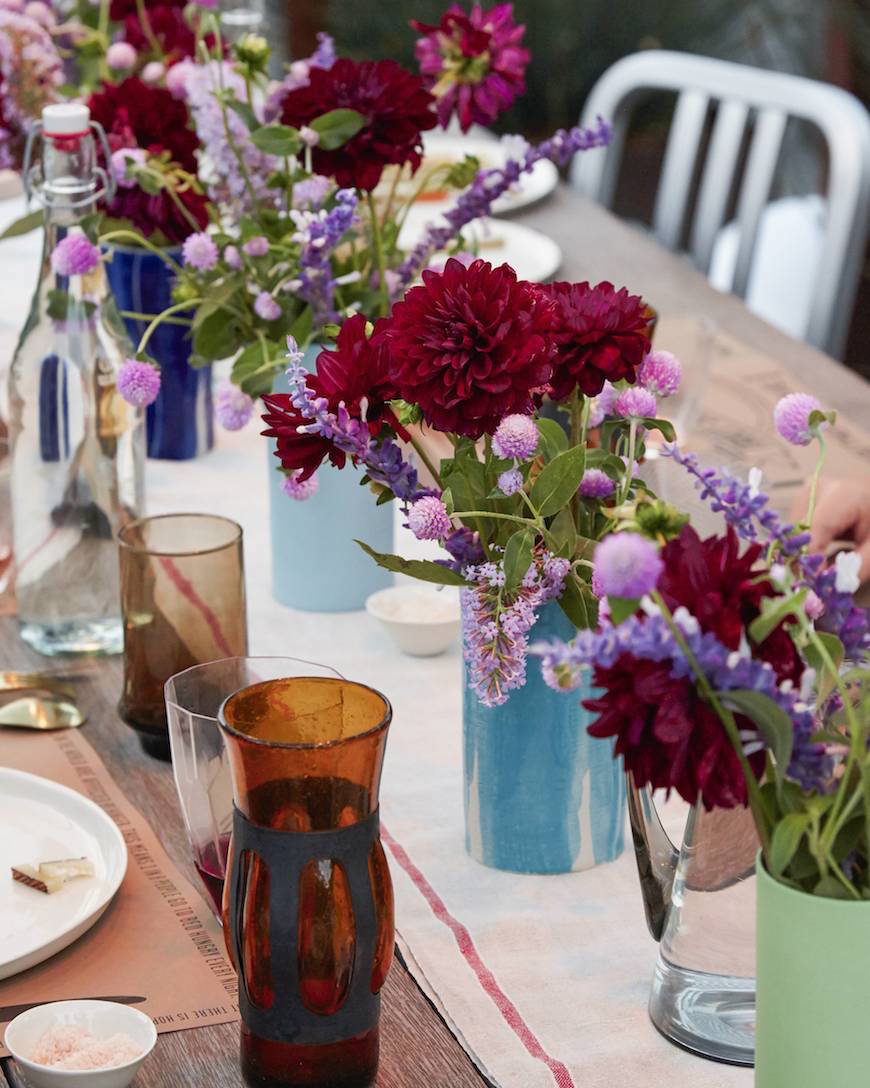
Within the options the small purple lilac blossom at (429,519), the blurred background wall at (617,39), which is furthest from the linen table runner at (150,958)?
the blurred background wall at (617,39)

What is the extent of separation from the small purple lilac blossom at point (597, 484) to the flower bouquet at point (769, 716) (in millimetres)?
171

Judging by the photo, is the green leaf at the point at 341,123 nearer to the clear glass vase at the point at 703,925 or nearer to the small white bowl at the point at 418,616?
the small white bowl at the point at 418,616

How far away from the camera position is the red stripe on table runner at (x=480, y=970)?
70cm

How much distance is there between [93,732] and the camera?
99 cm

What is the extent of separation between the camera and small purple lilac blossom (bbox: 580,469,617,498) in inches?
29.9

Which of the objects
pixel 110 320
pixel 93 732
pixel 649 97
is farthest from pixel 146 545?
pixel 649 97

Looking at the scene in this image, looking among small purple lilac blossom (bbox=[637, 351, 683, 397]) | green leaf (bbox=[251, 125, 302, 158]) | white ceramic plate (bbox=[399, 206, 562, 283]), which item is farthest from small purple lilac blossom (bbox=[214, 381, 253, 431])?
white ceramic plate (bbox=[399, 206, 562, 283])

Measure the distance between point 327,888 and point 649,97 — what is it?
15.9 ft

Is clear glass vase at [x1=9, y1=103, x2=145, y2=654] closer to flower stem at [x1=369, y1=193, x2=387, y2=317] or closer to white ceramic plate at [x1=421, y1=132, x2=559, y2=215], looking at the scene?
flower stem at [x1=369, y1=193, x2=387, y2=317]

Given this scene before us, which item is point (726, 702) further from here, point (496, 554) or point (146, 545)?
point (146, 545)

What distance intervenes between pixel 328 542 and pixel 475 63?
13.8 inches

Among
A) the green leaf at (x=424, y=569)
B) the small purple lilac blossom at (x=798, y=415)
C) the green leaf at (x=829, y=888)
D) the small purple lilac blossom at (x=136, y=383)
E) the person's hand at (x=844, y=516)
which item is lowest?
the person's hand at (x=844, y=516)

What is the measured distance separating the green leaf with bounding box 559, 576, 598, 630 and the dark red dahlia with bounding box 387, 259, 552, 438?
0.14 metres

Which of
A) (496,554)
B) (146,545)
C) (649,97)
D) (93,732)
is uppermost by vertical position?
(496,554)
